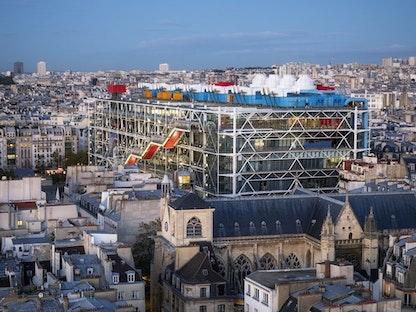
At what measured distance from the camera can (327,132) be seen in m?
102

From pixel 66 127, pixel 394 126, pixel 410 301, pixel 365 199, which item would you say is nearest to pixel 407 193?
pixel 365 199

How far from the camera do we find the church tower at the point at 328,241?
5975cm

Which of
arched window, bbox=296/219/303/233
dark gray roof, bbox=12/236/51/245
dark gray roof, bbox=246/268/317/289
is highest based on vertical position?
arched window, bbox=296/219/303/233

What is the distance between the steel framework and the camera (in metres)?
97.7

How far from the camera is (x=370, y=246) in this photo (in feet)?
200

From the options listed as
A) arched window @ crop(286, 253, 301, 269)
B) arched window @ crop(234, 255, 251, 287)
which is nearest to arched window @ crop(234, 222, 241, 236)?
arched window @ crop(234, 255, 251, 287)

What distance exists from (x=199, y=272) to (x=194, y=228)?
4589mm

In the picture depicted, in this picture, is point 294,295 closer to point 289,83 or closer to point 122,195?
point 122,195

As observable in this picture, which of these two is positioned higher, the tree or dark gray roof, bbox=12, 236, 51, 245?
Result: dark gray roof, bbox=12, 236, 51, 245

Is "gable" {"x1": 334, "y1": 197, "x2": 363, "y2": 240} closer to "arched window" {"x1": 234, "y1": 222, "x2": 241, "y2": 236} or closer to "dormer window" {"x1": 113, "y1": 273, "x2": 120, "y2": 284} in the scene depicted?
"arched window" {"x1": 234, "y1": 222, "x2": 241, "y2": 236}

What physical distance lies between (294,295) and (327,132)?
2210 inches

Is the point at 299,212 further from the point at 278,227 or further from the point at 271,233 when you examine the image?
the point at 271,233

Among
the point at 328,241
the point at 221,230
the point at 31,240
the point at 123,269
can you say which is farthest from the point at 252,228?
the point at 31,240

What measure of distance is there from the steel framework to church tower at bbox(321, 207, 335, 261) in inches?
1453
